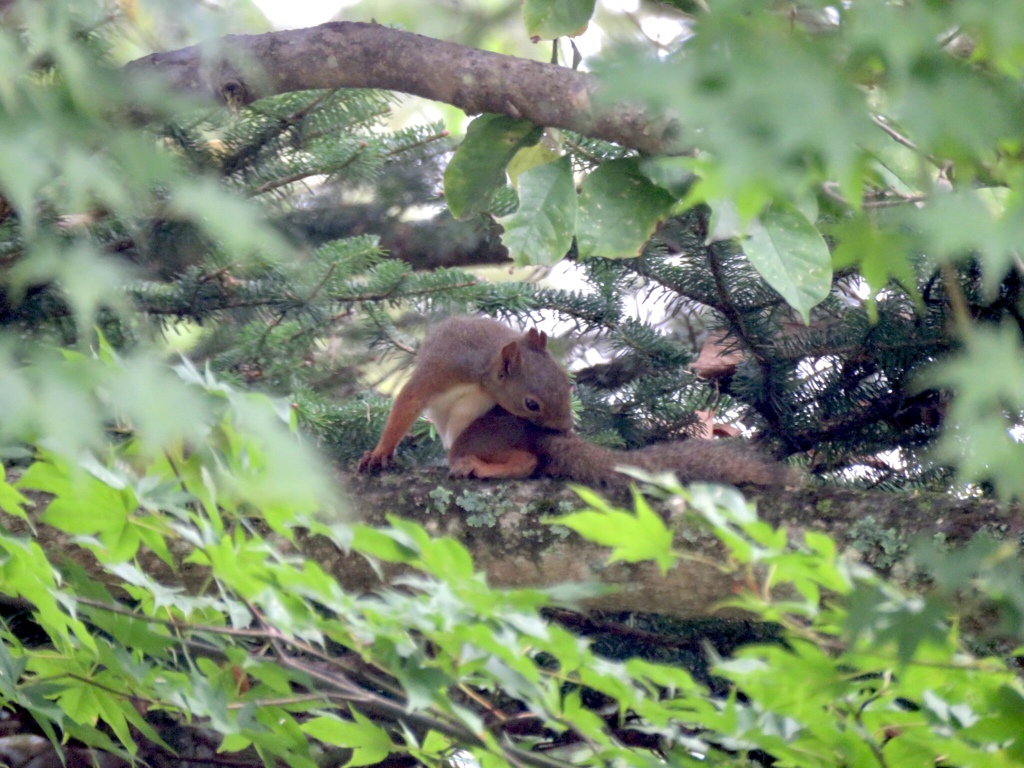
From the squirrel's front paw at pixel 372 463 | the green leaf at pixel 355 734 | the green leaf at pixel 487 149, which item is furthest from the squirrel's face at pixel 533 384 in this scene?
the green leaf at pixel 355 734

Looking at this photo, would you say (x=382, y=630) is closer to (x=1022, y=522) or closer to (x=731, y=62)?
(x=731, y=62)

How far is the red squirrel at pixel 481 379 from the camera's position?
314 centimetres

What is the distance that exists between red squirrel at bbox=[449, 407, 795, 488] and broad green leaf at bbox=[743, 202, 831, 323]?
0.84 m

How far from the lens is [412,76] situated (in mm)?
1887

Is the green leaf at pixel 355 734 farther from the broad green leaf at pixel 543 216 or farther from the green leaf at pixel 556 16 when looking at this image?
the green leaf at pixel 556 16

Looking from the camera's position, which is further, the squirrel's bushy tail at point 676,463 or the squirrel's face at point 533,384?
the squirrel's face at point 533,384

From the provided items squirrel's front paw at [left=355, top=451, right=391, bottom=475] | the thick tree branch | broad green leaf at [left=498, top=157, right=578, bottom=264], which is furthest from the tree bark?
the thick tree branch

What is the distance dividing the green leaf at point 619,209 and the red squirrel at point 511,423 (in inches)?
35.3

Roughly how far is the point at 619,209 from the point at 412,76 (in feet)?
2.13

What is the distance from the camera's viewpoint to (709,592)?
1.91m

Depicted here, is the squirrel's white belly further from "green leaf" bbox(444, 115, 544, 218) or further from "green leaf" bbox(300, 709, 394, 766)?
"green leaf" bbox(300, 709, 394, 766)

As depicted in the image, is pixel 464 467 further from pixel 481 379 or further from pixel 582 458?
pixel 481 379

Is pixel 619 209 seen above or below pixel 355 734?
above

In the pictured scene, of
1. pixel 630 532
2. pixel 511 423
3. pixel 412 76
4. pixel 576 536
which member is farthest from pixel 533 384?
pixel 630 532
